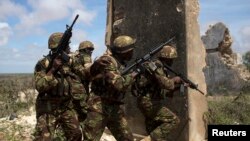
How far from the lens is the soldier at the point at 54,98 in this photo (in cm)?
486

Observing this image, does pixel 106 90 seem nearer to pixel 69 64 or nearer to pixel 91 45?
pixel 69 64

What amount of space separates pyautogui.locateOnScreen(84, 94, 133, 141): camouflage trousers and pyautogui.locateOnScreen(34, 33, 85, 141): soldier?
0.36 m

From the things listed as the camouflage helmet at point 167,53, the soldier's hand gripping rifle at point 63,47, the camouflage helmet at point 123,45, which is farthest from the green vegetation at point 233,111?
the soldier's hand gripping rifle at point 63,47

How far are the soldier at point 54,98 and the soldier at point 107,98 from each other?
370mm

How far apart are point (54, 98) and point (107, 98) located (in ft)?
2.28

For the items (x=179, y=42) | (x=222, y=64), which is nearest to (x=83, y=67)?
(x=179, y=42)

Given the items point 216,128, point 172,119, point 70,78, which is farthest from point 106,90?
point 216,128

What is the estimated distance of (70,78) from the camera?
5324 mm

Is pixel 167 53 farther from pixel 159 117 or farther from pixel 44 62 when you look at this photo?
pixel 44 62

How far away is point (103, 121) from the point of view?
4863 mm

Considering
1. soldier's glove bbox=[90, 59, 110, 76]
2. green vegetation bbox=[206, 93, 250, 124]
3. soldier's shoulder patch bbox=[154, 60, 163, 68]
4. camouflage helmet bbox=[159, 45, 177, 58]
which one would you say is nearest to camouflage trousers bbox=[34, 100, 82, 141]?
soldier's glove bbox=[90, 59, 110, 76]

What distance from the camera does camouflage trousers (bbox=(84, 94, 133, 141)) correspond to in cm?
482

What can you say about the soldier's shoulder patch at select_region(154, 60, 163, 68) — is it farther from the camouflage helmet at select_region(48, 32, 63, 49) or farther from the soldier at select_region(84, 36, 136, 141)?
the camouflage helmet at select_region(48, 32, 63, 49)

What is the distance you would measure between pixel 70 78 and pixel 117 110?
2.70ft
